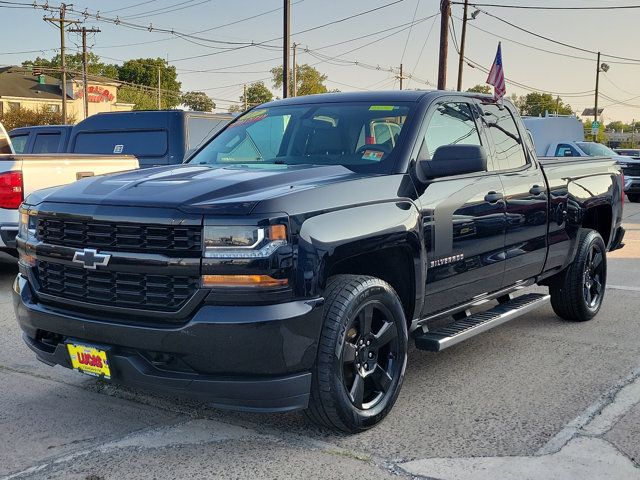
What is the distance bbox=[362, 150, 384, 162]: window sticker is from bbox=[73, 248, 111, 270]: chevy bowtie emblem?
1694mm

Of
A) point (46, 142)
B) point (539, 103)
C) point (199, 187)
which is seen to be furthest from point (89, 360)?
point (539, 103)

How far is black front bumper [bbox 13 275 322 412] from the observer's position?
3.37 metres

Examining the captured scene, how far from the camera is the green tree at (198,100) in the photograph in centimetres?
10844

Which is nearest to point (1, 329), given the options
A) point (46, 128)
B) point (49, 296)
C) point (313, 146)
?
point (49, 296)

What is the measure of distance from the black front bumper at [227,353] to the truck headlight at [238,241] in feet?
0.79

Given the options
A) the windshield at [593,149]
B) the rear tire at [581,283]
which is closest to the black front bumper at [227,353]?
the rear tire at [581,283]

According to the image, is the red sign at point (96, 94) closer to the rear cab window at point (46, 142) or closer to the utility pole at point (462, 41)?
the utility pole at point (462, 41)

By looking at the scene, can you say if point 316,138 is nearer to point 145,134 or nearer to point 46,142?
point 145,134

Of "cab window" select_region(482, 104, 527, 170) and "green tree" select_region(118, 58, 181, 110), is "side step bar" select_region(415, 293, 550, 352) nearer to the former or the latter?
"cab window" select_region(482, 104, 527, 170)

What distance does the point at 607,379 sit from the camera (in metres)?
4.92

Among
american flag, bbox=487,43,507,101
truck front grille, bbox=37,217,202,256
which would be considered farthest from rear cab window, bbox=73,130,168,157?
truck front grille, bbox=37,217,202,256

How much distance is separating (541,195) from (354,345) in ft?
8.18

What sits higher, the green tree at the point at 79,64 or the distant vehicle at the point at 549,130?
the green tree at the point at 79,64

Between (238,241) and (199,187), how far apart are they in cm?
48
